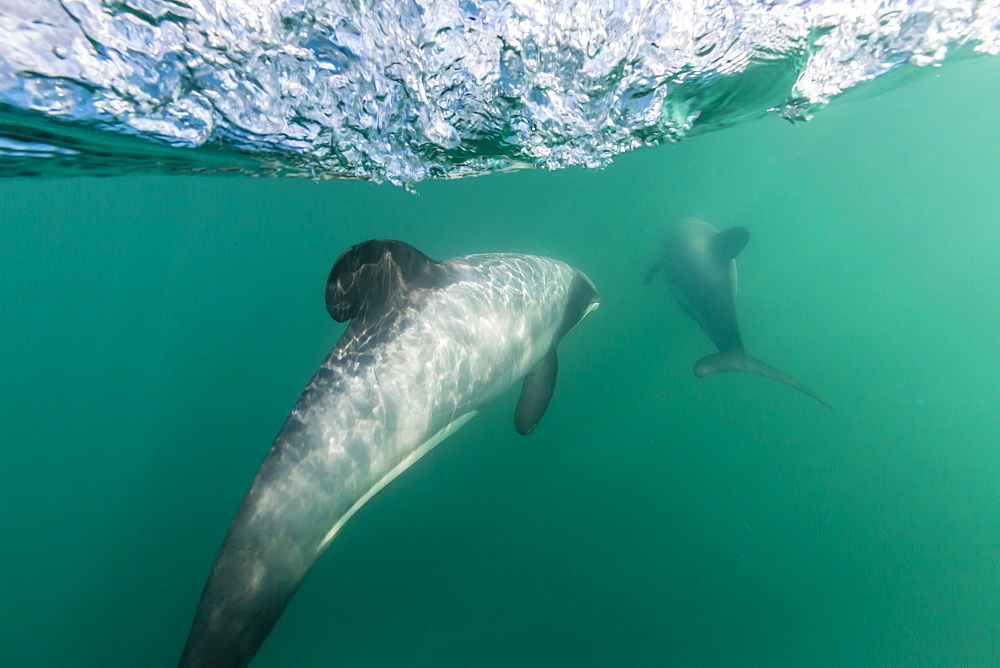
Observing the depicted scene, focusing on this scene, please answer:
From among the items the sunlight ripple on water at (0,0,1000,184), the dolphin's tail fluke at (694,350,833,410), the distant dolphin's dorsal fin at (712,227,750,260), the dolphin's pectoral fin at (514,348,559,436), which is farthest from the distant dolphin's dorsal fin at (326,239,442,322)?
the distant dolphin's dorsal fin at (712,227,750,260)

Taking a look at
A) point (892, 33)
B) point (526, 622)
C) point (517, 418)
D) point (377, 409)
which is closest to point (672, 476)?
point (526, 622)

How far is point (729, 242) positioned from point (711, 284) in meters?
1.55

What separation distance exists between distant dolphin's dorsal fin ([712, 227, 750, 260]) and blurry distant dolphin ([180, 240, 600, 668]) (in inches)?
297

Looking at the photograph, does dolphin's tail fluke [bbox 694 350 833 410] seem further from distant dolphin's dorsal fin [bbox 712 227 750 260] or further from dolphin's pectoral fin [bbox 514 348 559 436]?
dolphin's pectoral fin [bbox 514 348 559 436]

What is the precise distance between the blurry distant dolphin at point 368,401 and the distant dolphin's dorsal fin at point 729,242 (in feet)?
24.8

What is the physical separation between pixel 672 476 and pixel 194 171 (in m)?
14.6

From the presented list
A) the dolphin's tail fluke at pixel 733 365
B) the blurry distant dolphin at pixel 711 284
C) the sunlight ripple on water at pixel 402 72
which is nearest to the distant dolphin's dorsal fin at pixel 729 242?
A: the blurry distant dolphin at pixel 711 284

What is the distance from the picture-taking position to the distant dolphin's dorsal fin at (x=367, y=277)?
15.1 feet

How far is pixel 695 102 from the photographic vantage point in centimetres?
848

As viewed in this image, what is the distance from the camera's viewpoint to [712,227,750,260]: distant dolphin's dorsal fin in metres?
12.0

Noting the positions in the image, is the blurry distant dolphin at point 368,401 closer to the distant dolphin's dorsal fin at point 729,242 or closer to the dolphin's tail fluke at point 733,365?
the dolphin's tail fluke at point 733,365

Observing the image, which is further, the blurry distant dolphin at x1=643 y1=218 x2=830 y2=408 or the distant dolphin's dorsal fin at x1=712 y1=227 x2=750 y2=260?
the distant dolphin's dorsal fin at x1=712 y1=227 x2=750 y2=260

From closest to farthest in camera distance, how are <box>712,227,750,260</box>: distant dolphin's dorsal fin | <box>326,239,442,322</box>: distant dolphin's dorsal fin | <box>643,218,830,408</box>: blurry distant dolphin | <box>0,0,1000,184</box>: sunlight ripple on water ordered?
<box>0,0,1000,184</box>: sunlight ripple on water, <box>326,239,442,322</box>: distant dolphin's dorsal fin, <box>643,218,830,408</box>: blurry distant dolphin, <box>712,227,750,260</box>: distant dolphin's dorsal fin

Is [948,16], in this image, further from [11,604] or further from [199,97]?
[11,604]
